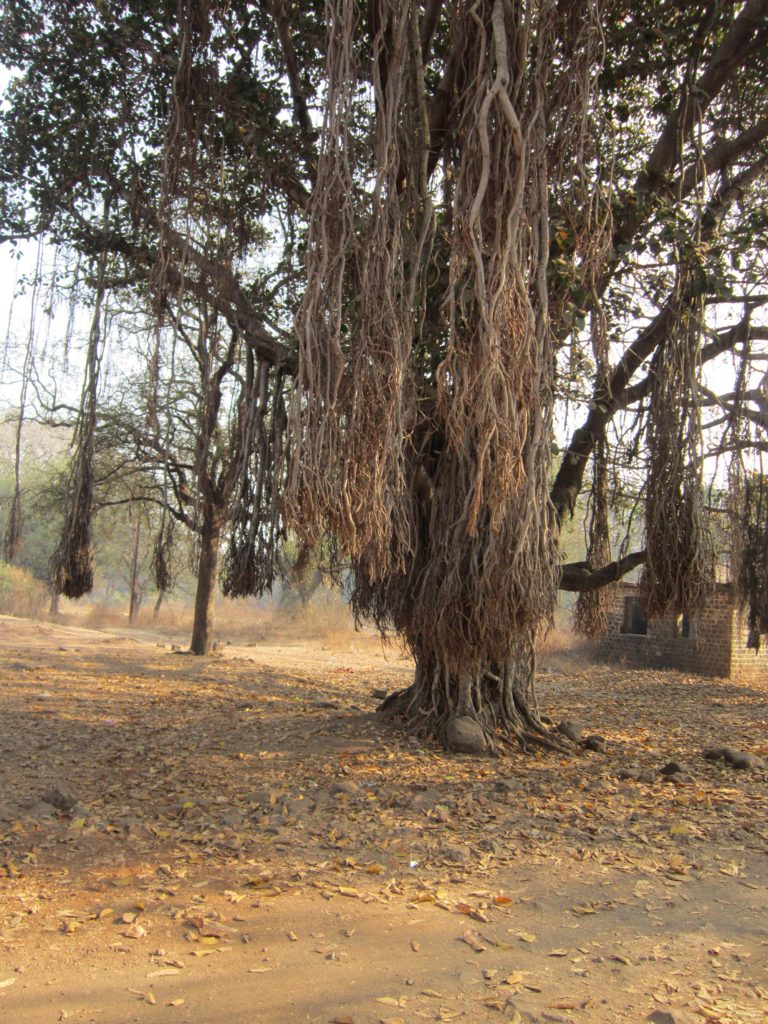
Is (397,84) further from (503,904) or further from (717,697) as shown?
(717,697)

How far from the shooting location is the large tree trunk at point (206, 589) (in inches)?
538

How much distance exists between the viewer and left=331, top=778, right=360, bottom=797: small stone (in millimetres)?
5438

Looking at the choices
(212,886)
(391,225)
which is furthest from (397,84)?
(212,886)

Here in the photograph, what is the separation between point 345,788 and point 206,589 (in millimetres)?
9398

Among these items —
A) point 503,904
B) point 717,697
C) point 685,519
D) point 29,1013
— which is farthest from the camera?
point 717,697

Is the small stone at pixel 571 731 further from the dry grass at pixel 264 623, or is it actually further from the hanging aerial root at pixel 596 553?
the dry grass at pixel 264 623

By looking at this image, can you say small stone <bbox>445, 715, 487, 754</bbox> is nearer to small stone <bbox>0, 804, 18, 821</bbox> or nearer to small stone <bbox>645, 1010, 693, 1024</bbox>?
small stone <bbox>0, 804, 18, 821</bbox>

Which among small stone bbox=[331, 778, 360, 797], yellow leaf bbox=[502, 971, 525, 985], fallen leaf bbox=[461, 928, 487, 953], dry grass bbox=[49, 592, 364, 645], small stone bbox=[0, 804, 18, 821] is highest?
small stone bbox=[331, 778, 360, 797]

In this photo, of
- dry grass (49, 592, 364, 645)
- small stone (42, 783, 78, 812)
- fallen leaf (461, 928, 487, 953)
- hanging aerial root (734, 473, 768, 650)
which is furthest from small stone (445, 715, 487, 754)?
dry grass (49, 592, 364, 645)

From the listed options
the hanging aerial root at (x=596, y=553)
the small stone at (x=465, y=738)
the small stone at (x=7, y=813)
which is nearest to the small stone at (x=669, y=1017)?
the small stone at (x=7, y=813)

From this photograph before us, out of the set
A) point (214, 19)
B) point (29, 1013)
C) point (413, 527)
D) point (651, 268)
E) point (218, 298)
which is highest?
point (214, 19)

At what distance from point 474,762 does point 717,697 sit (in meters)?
7.53

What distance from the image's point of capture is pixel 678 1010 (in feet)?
9.50

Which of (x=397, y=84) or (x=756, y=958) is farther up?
(x=397, y=84)
